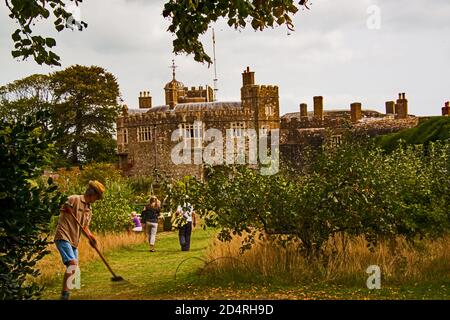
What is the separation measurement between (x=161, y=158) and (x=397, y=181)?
38972mm

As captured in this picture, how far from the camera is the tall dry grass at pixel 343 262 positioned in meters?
9.45

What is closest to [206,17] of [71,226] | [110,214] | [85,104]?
[71,226]

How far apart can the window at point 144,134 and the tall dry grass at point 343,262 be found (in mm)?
39135

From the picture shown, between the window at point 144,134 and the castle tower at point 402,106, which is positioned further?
the window at point 144,134

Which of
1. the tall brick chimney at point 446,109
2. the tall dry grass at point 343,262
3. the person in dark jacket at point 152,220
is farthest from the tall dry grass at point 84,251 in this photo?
the tall brick chimney at point 446,109

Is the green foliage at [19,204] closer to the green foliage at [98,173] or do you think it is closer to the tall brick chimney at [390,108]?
the green foliage at [98,173]

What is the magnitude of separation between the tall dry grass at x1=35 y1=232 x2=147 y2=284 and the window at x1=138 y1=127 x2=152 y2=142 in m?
30.4

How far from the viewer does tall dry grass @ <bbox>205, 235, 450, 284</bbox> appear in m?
9.45

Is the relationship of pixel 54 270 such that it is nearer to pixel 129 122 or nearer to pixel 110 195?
pixel 110 195

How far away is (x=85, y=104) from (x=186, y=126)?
28.5 feet

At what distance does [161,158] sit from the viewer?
49.1 m

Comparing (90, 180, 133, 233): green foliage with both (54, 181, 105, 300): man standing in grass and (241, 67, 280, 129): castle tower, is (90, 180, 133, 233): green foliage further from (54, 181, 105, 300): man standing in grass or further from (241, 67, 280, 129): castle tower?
(241, 67, 280, 129): castle tower

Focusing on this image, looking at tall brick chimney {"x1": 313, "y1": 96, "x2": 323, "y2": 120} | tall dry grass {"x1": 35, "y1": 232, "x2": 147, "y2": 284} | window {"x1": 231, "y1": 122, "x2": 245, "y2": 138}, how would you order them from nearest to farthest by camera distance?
tall dry grass {"x1": 35, "y1": 232, "x2": 147, "y2": 284} → tall brick chimney {"x1": 313, "y1": 96, "x2": 323, "y2": 120} → window {"x1": 231, "y1": 122, "x2": 245, "y2": 138}

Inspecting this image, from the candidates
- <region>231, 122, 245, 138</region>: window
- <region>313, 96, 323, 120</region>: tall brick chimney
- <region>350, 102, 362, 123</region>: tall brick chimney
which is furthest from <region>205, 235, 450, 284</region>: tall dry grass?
<region>313, 96, 323, 120</region>: tall brick chimney
